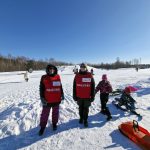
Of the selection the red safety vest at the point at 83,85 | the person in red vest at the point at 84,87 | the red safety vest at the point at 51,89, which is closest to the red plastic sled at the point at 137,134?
the person in red vest at the point at 84,87

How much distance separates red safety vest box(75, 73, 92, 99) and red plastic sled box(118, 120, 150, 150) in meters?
1.51

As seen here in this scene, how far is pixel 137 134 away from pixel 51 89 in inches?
110

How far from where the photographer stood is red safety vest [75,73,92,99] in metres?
6.26

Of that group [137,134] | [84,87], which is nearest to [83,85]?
[84,87]

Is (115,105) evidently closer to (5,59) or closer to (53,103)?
(53,103)

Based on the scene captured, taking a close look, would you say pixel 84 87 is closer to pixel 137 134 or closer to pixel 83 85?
pixel 83 85

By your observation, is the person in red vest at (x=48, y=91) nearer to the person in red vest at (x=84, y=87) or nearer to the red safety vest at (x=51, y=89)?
the red safety vest at (x=51, y=89)

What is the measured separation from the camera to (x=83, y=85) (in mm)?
6305

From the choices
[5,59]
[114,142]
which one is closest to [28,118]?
[114,142]

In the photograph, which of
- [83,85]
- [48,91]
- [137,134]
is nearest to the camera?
[137,134]

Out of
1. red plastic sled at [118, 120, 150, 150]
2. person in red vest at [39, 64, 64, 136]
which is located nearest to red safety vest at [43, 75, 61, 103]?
person in red vest at [39, 64, 64, 136]

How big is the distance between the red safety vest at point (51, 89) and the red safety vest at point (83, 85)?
697mm

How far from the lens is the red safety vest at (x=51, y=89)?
231 inches

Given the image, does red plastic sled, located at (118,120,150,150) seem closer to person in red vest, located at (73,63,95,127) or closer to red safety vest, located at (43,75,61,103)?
person in red vest, located at (73,63,95,127)
